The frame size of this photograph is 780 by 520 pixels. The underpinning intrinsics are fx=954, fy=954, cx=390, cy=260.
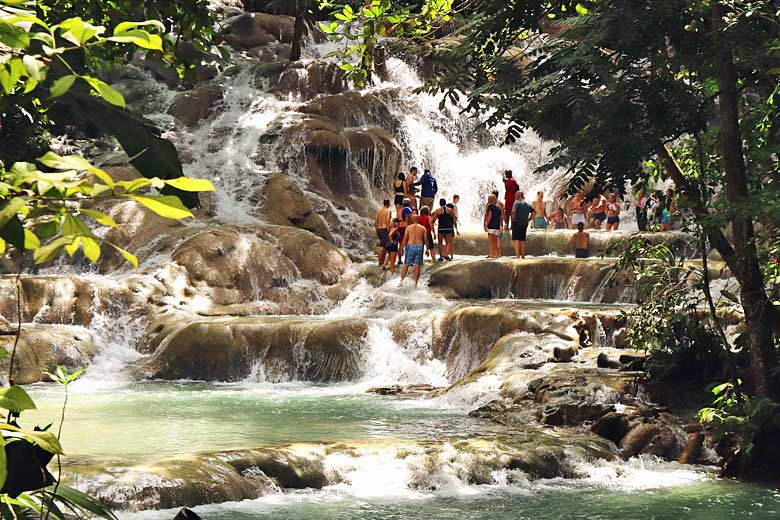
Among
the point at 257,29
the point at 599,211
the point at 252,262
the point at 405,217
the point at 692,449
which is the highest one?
the point at 257,29

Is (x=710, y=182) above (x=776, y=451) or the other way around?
above

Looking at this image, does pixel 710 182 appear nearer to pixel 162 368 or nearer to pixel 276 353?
pixel 276 353

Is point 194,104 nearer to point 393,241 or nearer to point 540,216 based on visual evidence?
point 540,216

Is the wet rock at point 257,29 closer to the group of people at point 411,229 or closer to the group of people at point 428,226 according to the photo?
the group of people at point 428,226

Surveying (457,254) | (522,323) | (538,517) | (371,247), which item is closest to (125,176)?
(371,247)

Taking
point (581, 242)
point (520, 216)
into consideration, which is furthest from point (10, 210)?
point (581, 242)

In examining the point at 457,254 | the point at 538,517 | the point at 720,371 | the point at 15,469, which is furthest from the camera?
the point at 457,254

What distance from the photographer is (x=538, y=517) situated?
23.4 ft

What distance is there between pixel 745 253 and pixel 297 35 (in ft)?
87.3

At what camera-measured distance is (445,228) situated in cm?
2066

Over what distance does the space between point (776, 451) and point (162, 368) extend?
35.8 feet

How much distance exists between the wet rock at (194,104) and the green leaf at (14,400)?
91.8ft

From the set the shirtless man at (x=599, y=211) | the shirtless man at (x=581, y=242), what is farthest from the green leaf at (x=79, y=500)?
the shirtless man at (x=599, y=211)

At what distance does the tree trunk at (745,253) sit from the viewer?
7.82 metres
